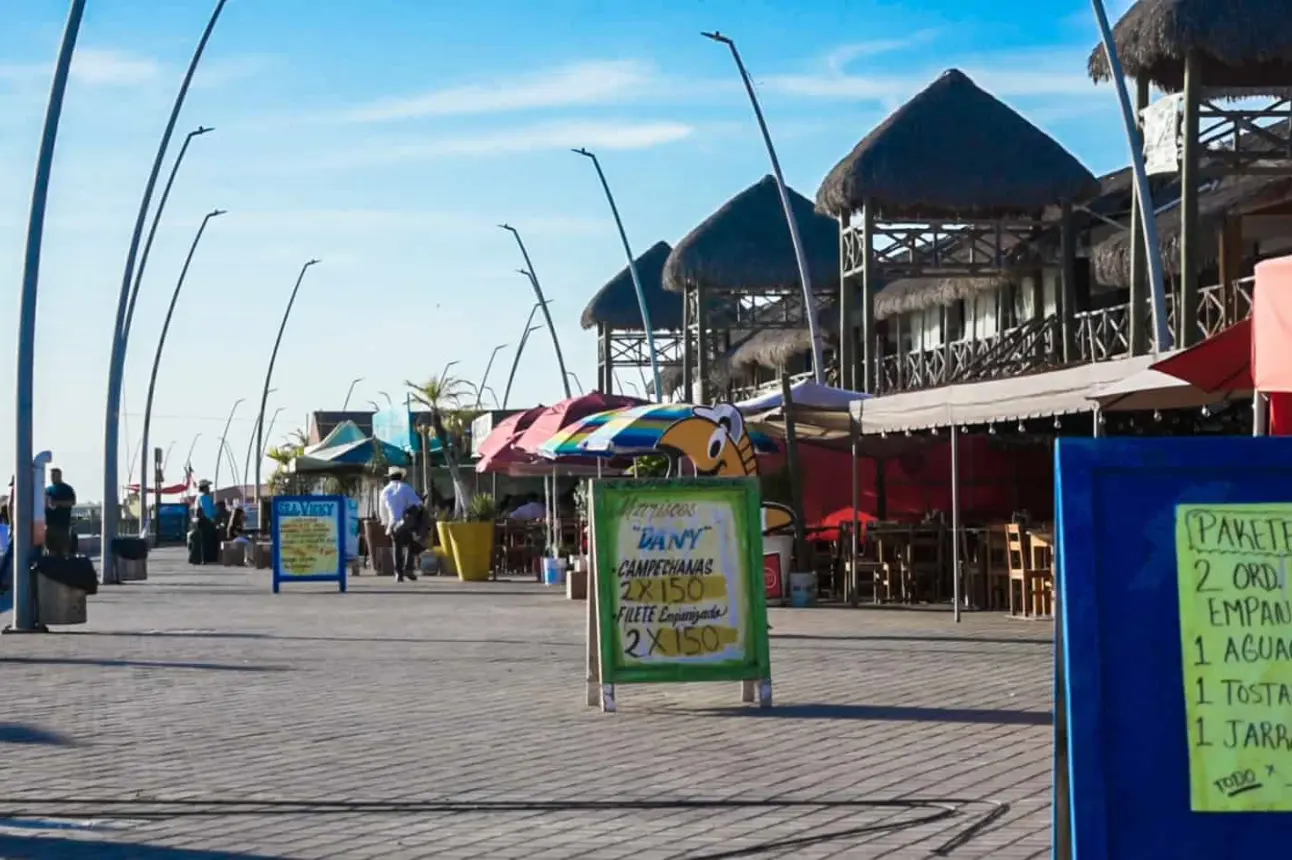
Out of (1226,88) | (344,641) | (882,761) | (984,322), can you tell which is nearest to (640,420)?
(344,641)

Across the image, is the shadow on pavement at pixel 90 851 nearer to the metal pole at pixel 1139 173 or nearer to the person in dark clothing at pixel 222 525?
the metal pole at pixel 1139 173

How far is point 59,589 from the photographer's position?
19.0 m

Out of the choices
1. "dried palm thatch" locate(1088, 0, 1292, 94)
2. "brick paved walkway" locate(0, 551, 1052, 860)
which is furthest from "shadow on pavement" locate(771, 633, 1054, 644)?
"dried palm thatch" locate(1088, 0, 1292, 94)

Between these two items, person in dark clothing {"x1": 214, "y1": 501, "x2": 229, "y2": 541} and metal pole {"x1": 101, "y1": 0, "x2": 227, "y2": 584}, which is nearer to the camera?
metal pole {"x1": 101, "y1": 0, "x2": 227, "y2": 584}

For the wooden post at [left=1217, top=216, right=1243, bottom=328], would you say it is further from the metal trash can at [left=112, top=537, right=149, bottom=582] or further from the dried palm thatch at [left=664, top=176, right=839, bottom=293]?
the dried palm thatch at [left=664, top=176, right=839, bottom=293]

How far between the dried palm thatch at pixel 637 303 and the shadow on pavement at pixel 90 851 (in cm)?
5247

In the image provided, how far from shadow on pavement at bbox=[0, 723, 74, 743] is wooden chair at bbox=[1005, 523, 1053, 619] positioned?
1026 centimetres

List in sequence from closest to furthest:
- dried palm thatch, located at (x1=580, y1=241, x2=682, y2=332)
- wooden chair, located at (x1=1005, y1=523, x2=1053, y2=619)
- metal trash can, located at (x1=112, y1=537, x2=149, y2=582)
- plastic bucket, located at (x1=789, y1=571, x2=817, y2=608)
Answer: wooden chair, located at (x1=1005, y1=523, x2=1053, y2=619) < plastic bucket, located at (x1=789, y1=571, x2=817, y2=608) < metal trash can, located at (x1=112, y1=537, x2=149, y2=582) < dried palm thatch, located at (x1=580, y1=241, x2=682, y2=332)

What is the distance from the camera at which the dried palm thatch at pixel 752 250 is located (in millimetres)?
47500

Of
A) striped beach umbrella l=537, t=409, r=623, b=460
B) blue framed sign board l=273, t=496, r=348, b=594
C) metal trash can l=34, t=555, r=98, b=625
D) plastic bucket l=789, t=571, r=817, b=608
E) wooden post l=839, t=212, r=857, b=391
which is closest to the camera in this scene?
metal trash can l=34, t=555, r=98, b=625

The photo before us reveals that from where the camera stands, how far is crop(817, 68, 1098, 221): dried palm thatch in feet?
116

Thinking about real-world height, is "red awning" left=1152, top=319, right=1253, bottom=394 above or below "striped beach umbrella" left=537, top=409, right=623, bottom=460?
below

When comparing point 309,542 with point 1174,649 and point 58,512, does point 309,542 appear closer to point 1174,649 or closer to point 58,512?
point 58,512

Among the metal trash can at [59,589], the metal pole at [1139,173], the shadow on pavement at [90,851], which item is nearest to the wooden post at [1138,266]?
the metal pole at [1139,173]
